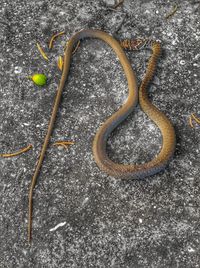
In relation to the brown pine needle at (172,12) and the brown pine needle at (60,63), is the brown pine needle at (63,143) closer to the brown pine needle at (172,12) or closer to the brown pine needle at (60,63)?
the brown pine needle at (60,63)

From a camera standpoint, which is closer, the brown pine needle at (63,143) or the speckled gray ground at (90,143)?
the speckled gray ground at (90,143)

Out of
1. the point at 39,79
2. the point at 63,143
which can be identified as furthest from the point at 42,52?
the point at 63,143

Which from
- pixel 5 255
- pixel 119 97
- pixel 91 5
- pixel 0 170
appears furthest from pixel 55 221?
pixel 91 5

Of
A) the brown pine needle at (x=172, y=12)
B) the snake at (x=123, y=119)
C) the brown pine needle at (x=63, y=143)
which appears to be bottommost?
the brown pine needle at (x=63, y=143)

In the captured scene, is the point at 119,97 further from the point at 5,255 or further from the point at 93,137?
the point at 5,255

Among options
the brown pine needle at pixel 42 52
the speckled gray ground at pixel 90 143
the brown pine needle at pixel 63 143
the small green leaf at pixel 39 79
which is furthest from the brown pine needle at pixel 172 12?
the brown pine needle at pixel 63 143
